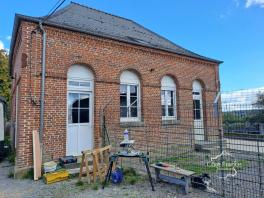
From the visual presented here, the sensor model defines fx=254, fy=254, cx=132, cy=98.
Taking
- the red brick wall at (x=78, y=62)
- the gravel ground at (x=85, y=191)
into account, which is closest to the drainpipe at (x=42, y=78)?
the red brick wall at (x=78, y=62)

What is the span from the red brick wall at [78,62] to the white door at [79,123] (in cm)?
31

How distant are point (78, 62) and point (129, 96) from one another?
2.88 meters

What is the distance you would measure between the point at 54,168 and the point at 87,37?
16.8 ft

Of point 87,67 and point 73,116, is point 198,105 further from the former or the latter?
point 73,116

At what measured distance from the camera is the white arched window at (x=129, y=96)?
1115 cm

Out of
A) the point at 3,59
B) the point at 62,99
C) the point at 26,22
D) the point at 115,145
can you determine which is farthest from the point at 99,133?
the point at 3,59

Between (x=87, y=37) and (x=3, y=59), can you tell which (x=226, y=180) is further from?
(x=3, y=59)

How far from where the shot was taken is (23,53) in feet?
28.1

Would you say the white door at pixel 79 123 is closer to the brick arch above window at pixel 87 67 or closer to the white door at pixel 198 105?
the brick arch above window at pixel 87 67

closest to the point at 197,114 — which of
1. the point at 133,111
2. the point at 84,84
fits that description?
the point at 133,111

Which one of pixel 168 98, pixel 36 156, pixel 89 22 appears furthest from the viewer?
pixel 168 98

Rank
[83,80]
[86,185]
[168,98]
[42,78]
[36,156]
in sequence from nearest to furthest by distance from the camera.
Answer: [86,185] < [36,156] < [42,78] < [83,80] < [168,98]

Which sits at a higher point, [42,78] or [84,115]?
[42,78]

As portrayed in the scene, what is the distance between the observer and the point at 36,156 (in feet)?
26.1
